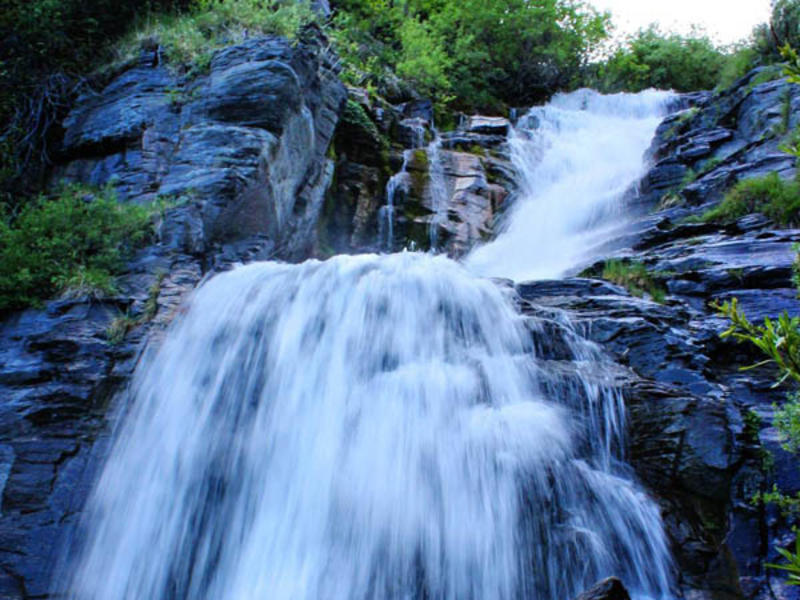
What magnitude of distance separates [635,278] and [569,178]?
6752mm

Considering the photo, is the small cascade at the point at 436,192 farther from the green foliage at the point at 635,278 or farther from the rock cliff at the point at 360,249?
the green foliage at the point at 635,278

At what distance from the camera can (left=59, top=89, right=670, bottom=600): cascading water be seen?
4.19m

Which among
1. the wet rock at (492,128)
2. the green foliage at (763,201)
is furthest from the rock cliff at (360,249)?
the wet rock at (492,128)

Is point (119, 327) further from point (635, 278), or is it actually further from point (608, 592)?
point (635, 278)

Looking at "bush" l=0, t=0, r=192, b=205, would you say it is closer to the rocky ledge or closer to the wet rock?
the rocky ledge

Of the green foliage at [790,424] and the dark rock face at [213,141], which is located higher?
the dark rock face at [213,141]

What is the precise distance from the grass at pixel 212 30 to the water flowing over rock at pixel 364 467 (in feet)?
17.1

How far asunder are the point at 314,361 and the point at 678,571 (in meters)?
3.81

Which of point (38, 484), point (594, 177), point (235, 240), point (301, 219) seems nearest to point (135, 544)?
point (38, 484)

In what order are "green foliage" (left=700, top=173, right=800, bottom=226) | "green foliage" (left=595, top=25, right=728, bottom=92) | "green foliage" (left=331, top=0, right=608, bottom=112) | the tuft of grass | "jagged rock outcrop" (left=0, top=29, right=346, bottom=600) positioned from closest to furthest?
"jagged rock outcrop" (left=0, top=29, right=346, bottom=600)
the tuft of grass
"green foliage" (left=700, top=173, right=800, bottom=226)
"green foliage" (left=331, top=0, right=608, bottom=112)
"green foliage" (left=595, top=25, right=728, bottom=92)

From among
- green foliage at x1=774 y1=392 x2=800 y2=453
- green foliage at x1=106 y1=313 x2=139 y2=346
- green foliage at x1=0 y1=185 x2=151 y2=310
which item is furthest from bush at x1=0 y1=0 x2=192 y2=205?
green foliage at x1=774 y1=392 x2=800 y2=453

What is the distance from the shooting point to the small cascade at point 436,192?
37.2 feet

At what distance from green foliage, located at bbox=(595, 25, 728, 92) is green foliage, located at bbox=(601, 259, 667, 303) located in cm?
1543

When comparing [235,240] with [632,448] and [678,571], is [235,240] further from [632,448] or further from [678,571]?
[678,571]
